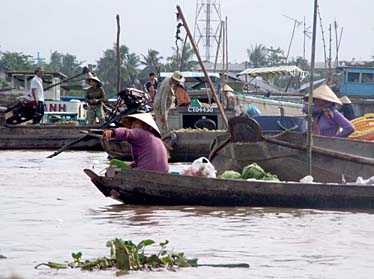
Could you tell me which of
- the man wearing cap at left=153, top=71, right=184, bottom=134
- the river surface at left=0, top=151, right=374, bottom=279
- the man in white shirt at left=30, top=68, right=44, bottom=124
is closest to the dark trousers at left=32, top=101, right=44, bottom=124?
the man in white shirt at left=30, top=68, right=44, bottom=124

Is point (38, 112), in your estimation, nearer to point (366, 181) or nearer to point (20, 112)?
point (20, 112)

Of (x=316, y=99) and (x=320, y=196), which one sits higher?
(x=316, y=99)

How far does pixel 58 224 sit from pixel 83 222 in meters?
0.24

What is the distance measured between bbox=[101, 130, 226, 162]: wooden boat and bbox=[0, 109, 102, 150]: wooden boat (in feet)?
13.5

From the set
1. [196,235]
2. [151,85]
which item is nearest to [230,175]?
[196,235]

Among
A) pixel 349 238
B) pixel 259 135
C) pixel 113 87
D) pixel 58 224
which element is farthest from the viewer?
pixel 113 87

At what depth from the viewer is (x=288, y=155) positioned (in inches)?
416

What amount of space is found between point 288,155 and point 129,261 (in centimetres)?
457

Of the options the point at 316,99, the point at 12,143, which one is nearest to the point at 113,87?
the point at 12,143

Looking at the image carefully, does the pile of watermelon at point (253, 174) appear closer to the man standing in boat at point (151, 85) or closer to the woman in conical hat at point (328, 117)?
the woman in conical hat at point (328, 117)

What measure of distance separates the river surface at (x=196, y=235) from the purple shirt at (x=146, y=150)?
408mm

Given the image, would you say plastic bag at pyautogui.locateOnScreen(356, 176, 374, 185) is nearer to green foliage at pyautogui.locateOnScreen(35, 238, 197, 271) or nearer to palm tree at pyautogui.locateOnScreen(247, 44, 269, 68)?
green foliage at pyautogui.locateOnScreen(35, 238, 197, 271)

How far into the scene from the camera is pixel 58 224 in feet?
28.2

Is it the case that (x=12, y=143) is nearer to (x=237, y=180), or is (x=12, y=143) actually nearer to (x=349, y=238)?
(x=237, y=180)
